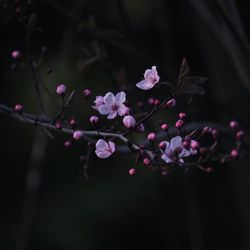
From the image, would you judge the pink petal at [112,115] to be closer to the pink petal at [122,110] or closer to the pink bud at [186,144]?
the pink petal at [122,110]

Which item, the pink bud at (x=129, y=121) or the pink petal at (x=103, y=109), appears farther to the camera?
the pink petal at (x=103, y=109)

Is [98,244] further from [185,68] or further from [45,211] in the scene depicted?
[185,68]

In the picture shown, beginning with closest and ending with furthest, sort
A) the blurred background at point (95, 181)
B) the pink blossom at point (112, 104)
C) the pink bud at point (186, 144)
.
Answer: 1. the pink bud at point (186, 144)
2. the pink blossom at point (112, 104)
3. the blurred background at point (95, 181)

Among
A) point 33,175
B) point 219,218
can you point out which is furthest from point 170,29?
point 219,218

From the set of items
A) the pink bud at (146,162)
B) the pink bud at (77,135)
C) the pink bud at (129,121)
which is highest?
the pink bud at (129,121)

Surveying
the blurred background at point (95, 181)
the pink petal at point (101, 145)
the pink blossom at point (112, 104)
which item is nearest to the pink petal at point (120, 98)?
the pink blossom at point (112, 104)

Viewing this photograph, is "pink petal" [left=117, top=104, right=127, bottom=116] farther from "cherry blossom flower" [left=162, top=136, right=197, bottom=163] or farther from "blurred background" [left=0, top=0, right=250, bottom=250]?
"blurred background" [left=0, top=0, right=250, bottom=250]

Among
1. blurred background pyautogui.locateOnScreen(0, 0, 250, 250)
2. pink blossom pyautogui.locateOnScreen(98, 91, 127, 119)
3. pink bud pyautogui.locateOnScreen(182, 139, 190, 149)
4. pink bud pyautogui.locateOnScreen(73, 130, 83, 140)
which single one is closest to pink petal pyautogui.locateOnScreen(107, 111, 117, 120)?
pink blossom pyautogui.locateOnScreen(98, 91, 127, 119)

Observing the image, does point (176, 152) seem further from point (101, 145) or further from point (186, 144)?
point (101, 145)
